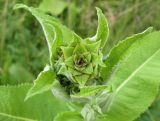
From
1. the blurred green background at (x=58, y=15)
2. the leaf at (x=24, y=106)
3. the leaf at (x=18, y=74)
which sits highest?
the leaf at (x=24, y=106)

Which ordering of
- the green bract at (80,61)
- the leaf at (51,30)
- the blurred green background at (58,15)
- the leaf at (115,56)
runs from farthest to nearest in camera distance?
the blurred green background at (58,15) → the leaf at (115,56) → the leaf at (51,30) → the green bract at (80,61)

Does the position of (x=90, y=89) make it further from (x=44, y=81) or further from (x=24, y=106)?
(x=24, y=106)

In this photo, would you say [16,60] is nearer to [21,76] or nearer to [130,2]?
[21,76]

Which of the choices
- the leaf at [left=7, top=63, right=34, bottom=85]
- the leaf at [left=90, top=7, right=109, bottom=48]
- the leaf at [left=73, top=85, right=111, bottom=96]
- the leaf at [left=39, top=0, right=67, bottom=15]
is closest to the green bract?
the leaf at [left=73, top=85, right=111, bottom=96]

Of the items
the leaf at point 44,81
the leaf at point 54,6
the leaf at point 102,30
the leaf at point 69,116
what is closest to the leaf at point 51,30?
the leaf at point 44,81

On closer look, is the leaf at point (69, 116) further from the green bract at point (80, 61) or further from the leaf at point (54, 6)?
the leaf at point (54, 6)

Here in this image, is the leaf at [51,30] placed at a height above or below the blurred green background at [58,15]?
above
